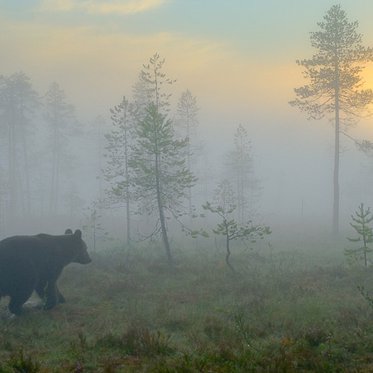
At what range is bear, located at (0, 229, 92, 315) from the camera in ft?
37.8

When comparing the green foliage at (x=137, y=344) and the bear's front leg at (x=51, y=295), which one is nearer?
the green foliage at (x=137, y=344)

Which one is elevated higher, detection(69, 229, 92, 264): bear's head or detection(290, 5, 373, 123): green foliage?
detection(290, 5, 373, 123): green foliage

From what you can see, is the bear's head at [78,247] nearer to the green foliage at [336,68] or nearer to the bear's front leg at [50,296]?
the bear's front leg at [50,296]

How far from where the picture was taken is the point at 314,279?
52.9ft

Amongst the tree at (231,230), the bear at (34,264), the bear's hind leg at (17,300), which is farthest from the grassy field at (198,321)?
the tree at (231,230)

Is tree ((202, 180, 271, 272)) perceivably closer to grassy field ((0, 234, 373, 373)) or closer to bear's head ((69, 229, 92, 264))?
grassy field ((0, 234, 373, 373))

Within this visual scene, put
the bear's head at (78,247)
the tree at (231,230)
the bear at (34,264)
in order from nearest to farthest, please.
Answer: the bear at (34,264) < the bear's head at (78,247) < the tree at (231,230)

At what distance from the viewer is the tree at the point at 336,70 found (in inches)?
1259

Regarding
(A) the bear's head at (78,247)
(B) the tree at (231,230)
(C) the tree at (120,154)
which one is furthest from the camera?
(C) the tree at (120,154)

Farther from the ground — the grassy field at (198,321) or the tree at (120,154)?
the tree at (120,154)

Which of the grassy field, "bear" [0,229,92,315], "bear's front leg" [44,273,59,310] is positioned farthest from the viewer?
"bear's front leg" [44,273,59,310]

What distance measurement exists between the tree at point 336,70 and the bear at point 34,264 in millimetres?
24797

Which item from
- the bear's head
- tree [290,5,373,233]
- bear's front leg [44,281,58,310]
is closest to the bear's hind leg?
bear's front leg [44,281,58,310]

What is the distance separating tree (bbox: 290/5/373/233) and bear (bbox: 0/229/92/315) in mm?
24797
